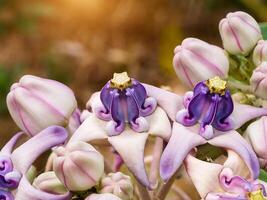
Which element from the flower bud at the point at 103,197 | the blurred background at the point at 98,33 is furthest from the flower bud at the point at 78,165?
the blurred background at the point at 98,33

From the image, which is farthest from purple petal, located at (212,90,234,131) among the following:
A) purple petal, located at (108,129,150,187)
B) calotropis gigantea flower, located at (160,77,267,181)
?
purple petal, located at (108,129,150,187)

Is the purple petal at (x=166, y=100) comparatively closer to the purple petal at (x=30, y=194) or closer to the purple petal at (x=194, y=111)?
the purple petal at (x=194, y=111)

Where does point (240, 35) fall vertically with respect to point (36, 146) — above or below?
above

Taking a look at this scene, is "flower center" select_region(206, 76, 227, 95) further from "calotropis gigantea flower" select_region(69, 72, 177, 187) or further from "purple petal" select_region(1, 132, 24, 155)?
"purple petal" select_region(1, 132, 24, 155)

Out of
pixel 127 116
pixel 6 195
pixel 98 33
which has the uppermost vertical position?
pixel 127 116

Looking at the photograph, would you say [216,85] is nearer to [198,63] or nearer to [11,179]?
[198,63]

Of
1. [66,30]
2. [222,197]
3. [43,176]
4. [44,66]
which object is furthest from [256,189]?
[66,30]

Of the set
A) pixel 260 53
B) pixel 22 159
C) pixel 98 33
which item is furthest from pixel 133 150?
pixel 98 33
